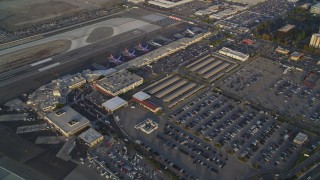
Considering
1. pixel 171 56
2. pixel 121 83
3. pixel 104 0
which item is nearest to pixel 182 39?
pixel 171 56

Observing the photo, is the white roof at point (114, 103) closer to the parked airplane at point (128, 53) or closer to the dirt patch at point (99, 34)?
the parked airplane at point (128, 53)

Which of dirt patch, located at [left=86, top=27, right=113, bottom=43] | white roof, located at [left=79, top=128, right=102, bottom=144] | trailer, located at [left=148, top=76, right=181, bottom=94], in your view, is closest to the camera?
white roof, located at [left=79, top=128, right=102, bottom=144]

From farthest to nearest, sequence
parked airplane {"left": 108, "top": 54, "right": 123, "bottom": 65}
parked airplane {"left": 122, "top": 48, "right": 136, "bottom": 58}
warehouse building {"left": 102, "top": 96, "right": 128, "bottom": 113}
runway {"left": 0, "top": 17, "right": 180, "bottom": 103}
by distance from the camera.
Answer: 1. parked airplane {"left": 122, "top": 48, "right": 136, "bottom": 58}
2. parked airplane {"left": 108, "top": 54, "right": 123, "bottom": 65}
3. runway {"left": 0, "top": 17, "right": 180, "bottom": 103}
4. warehouse building {"left": 102, "top": 96, "right": 128, "bottom": 113}

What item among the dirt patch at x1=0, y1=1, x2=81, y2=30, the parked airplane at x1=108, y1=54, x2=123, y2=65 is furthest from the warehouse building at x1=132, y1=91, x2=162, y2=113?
the dirt patch at x1=0, y1=1, x2=81, y2=30

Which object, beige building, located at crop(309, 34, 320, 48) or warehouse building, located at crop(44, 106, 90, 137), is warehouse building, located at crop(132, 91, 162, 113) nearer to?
warehouse building, located at crop(44, 106, 90, 137)

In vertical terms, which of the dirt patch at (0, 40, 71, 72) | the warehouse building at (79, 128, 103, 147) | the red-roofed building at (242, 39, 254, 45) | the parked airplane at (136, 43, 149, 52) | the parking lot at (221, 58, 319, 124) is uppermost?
the dirt patch at (0, 40, 71, 72)

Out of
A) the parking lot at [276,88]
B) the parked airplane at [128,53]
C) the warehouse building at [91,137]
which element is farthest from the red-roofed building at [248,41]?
the warehouse building at [91,137]

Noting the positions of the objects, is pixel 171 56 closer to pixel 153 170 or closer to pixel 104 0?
pixel 153 170

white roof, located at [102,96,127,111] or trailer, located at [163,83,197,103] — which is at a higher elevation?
white roof, located at [102,96,127,111]
